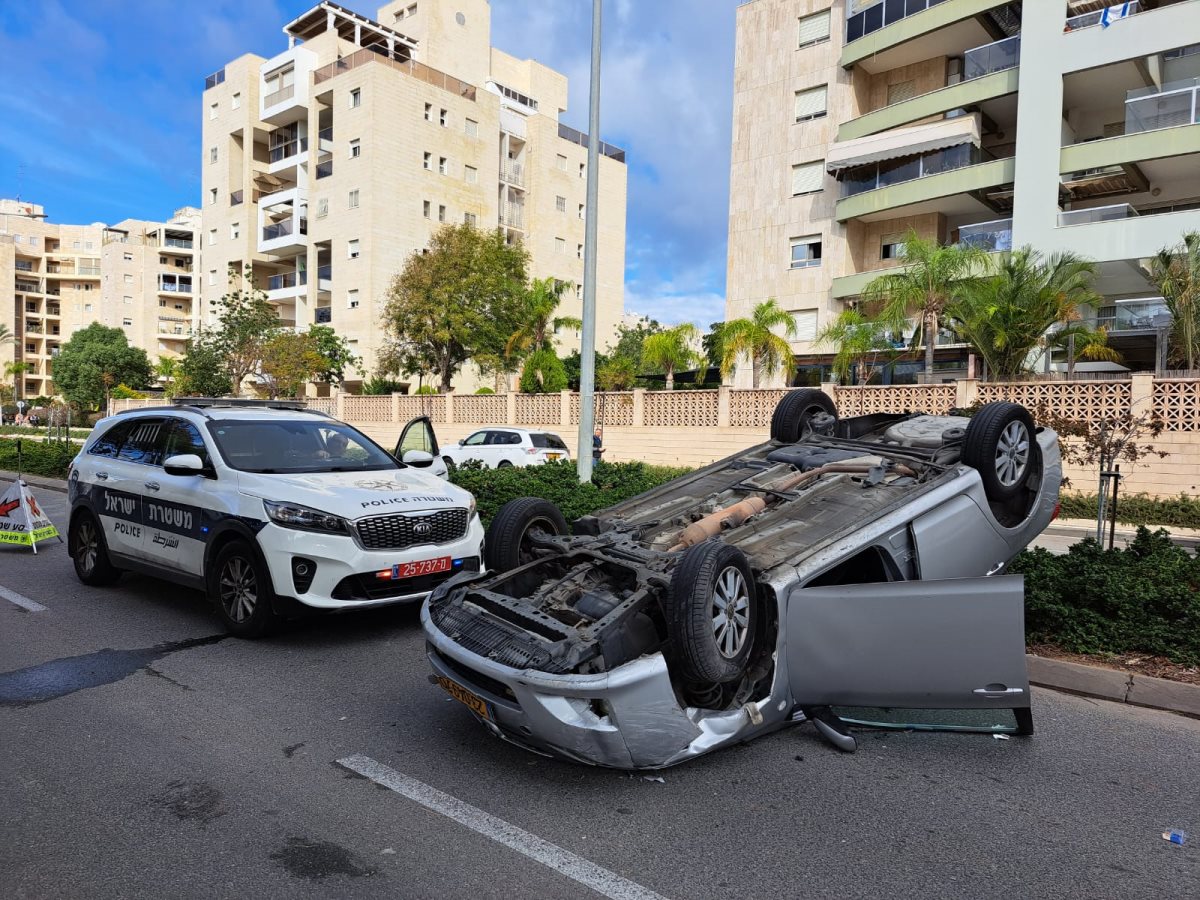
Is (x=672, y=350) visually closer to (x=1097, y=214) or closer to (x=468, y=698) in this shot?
(x=1097, y=214)

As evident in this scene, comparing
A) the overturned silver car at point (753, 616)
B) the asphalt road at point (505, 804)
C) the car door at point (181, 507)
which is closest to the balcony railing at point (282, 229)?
the car door at point (181, 507)

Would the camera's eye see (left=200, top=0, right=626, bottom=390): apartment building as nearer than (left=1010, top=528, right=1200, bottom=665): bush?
No

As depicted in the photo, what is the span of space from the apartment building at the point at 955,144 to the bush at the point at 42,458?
2297 cm

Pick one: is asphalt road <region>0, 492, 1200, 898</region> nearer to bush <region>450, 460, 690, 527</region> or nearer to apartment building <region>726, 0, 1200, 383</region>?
bush <region>450, 460, 690, 527</region>

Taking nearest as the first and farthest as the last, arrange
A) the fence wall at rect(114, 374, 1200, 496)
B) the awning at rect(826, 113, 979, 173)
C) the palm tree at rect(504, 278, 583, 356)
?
the fence wall at rect(114, 374, 1200, 496)
the awning at rect(826, 113, 979, 173)
the palm tree at rect(504, 278, 583, 356)

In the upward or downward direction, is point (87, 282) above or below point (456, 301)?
above

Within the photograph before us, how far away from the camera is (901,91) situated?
99.6 ft

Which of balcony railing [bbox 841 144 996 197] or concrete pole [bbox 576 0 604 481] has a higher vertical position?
balcony railing [bbox 841 144 996 197]

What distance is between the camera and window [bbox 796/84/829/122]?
30906mm

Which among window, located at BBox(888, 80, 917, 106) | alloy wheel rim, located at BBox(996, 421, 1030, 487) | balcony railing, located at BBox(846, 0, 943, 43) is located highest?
balcony railing, located at BBox(846, 0, 943, 43)

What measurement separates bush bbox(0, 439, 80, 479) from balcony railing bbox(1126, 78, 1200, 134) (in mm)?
28078

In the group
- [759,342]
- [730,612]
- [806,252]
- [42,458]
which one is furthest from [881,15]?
[730,612]

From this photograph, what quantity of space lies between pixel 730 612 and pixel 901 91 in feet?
104

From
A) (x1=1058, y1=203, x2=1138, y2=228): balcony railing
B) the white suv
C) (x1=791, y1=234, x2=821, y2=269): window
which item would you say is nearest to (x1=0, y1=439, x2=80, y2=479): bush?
the white suv
